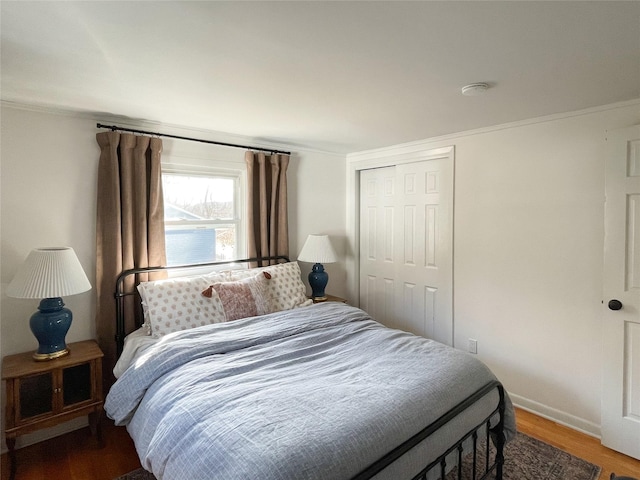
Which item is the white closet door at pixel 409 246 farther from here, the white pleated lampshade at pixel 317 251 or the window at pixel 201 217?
the window at pixel 201 217

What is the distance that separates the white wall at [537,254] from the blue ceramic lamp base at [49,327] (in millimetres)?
3111

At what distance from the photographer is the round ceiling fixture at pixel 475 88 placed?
6.26 ft

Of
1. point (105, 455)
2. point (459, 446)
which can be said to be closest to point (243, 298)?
point (105, 455)

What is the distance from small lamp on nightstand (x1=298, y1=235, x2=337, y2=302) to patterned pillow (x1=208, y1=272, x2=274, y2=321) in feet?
2.45

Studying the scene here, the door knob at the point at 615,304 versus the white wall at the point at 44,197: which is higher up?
the white wall at the point at 44,197

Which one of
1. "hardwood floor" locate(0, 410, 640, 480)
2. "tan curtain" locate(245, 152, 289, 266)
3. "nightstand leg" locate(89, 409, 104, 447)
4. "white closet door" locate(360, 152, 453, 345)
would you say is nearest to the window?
"tan curtain" locate(245, 152, 289, 266)

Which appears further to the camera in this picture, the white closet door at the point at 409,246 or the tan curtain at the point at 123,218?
the white closet door at the point at 409,246

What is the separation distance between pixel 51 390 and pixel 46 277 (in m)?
0.71

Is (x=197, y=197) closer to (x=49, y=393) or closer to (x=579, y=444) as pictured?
(x=49, y=393)

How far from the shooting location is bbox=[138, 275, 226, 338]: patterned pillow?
242 centimetres

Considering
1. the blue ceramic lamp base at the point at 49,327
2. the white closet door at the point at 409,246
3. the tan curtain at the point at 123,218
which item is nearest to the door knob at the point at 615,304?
the white closet door at the point at 409,246

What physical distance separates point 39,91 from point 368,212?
3.10 m

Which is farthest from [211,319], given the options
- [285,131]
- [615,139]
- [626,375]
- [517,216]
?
[615,139]

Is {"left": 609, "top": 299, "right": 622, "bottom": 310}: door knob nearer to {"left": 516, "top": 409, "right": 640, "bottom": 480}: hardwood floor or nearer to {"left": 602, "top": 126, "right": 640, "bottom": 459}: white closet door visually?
{"left": 602, "top": 126, "right": 640, "bottom": 459}: white closet door
